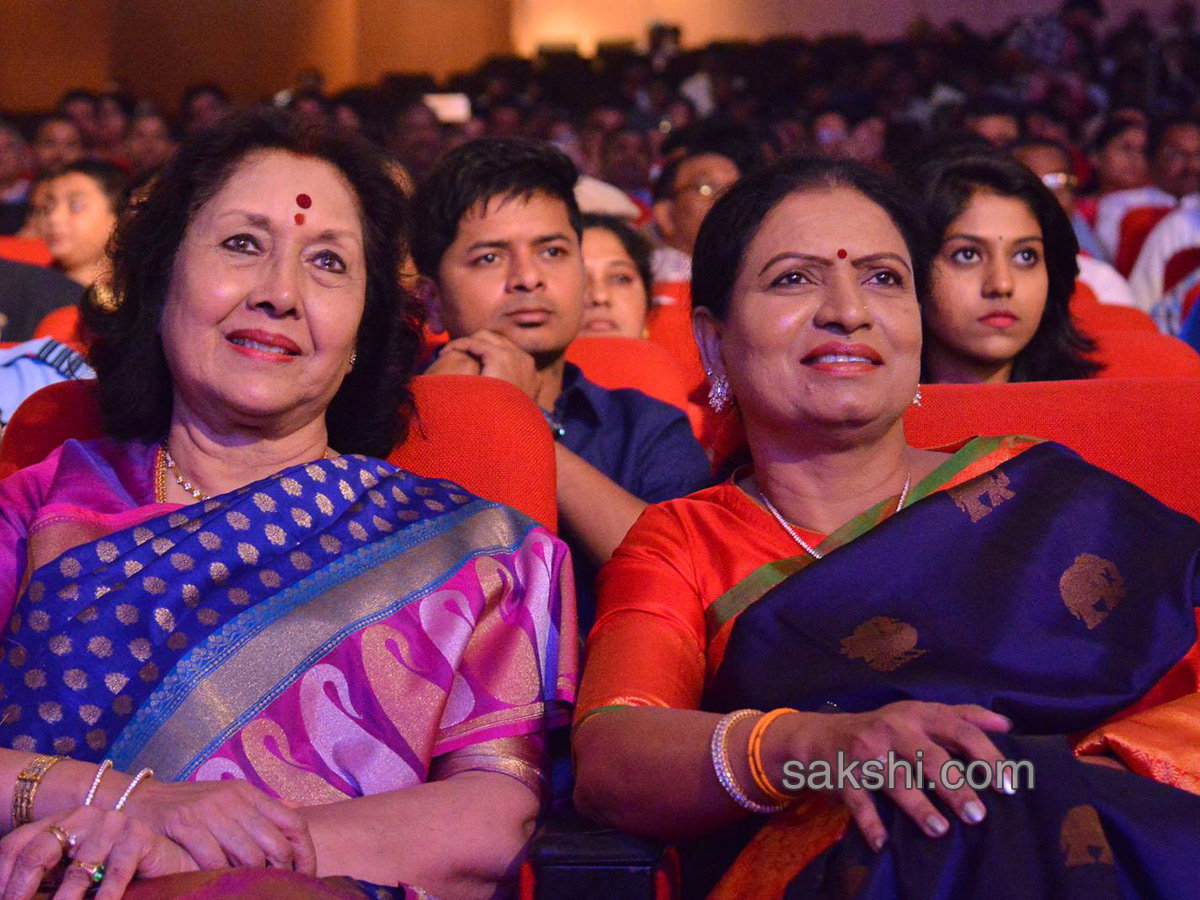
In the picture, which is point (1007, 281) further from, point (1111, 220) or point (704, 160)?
point (1111, 220)

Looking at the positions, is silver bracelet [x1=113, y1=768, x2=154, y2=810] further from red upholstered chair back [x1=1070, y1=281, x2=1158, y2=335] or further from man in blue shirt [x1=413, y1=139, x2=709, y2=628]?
red upholstered chair back [x1=1070, y1=281, x2=1158, y2=335]

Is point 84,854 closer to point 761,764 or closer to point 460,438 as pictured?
point 761,764

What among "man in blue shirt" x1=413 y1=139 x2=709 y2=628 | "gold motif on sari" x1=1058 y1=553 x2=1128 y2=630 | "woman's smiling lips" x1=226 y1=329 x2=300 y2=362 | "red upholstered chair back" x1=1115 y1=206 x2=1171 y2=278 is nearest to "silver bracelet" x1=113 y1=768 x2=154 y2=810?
"woman's smiling lips" x1=226 y1=329 x2=300 y2=362

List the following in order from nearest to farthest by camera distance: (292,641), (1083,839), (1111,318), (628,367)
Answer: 1. (1083,839)
2. (292,641)
3. (628,367)
4. (1111,318)

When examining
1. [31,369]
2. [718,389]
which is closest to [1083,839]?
[718,389]

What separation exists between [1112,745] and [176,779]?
0.98m

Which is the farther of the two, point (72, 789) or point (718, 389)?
point (718, 389)

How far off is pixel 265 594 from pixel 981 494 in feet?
2.78

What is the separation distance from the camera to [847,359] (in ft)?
5.61

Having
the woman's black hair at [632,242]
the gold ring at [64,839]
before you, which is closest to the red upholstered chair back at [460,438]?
the gold ring at [64,839]

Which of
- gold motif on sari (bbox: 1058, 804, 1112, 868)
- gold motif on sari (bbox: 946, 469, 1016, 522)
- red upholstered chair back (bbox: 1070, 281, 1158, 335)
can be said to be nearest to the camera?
gold motif on sari (bbox: 1058, 804, 1112, 868)

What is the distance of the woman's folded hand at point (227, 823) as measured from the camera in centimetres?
131

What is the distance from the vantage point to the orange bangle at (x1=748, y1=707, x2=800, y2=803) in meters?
1.32

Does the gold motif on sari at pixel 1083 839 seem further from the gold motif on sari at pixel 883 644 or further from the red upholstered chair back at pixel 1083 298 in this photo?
the red upholstered chair back at pixel 1083 298
